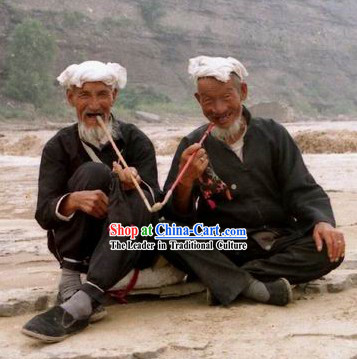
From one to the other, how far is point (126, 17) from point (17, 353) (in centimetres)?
3938

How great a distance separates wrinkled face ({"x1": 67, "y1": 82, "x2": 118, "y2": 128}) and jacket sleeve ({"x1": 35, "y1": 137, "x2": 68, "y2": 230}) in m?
0.16

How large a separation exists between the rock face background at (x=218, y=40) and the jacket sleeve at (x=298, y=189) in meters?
31.0

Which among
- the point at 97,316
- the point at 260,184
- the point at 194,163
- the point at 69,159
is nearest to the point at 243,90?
the point at 260,184

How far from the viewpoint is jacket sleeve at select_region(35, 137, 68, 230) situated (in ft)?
8.36

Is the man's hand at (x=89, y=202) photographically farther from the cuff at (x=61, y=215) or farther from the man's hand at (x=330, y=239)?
the man's hand at (x=330, y=239)

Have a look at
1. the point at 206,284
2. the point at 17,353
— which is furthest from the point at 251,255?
the point at 17,353

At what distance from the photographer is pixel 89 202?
243cm

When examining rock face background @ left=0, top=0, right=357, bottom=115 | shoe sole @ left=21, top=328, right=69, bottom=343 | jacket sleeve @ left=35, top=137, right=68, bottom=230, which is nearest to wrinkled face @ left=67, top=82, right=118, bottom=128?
jacket sleeve @ left=35, top=137, right=68, bottom=230

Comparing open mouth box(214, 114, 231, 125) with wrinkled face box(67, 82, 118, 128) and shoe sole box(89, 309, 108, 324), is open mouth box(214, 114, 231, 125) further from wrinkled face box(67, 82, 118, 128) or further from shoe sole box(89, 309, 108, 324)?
shoe sole box(89, 309, 108, 324)

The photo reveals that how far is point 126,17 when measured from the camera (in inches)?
1580

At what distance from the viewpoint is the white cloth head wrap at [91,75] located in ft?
8.79

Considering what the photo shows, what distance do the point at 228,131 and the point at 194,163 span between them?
15.7 inches

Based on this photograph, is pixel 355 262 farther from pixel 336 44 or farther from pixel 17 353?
pixel 336 44

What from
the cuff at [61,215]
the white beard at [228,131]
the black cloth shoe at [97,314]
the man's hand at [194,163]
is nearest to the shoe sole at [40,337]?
the black cloth shoe at [97,314]
